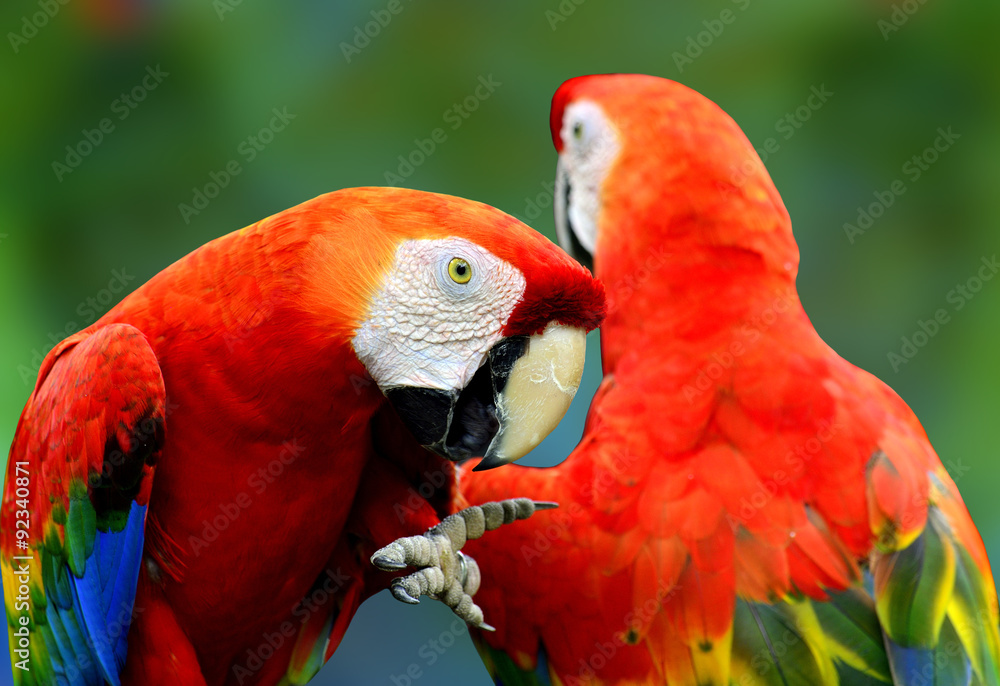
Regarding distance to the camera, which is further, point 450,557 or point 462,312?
point 450,557

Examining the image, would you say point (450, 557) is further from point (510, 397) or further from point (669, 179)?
point (669, 179)

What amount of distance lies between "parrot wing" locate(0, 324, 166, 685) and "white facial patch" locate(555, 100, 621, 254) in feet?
2.22

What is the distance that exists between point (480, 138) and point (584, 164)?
0.70 meters

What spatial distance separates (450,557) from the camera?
1.01 metres

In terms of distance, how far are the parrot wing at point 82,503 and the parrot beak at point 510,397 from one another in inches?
11.9

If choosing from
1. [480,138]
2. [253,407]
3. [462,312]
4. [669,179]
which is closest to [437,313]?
[462,312]

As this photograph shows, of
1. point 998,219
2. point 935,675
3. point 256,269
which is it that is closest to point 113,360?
point 256,269

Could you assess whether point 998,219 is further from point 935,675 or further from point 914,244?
point 935,675

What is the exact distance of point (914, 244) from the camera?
1856 millimetres

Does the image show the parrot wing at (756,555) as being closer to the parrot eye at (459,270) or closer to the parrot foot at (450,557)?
the parrot foot at (450,557)

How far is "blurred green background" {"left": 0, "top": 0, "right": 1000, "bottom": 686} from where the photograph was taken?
6.02 ft

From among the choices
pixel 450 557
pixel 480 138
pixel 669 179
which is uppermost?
pixel 669 179

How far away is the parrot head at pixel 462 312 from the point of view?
871 millimetres

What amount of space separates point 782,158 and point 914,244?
0.37 meters
